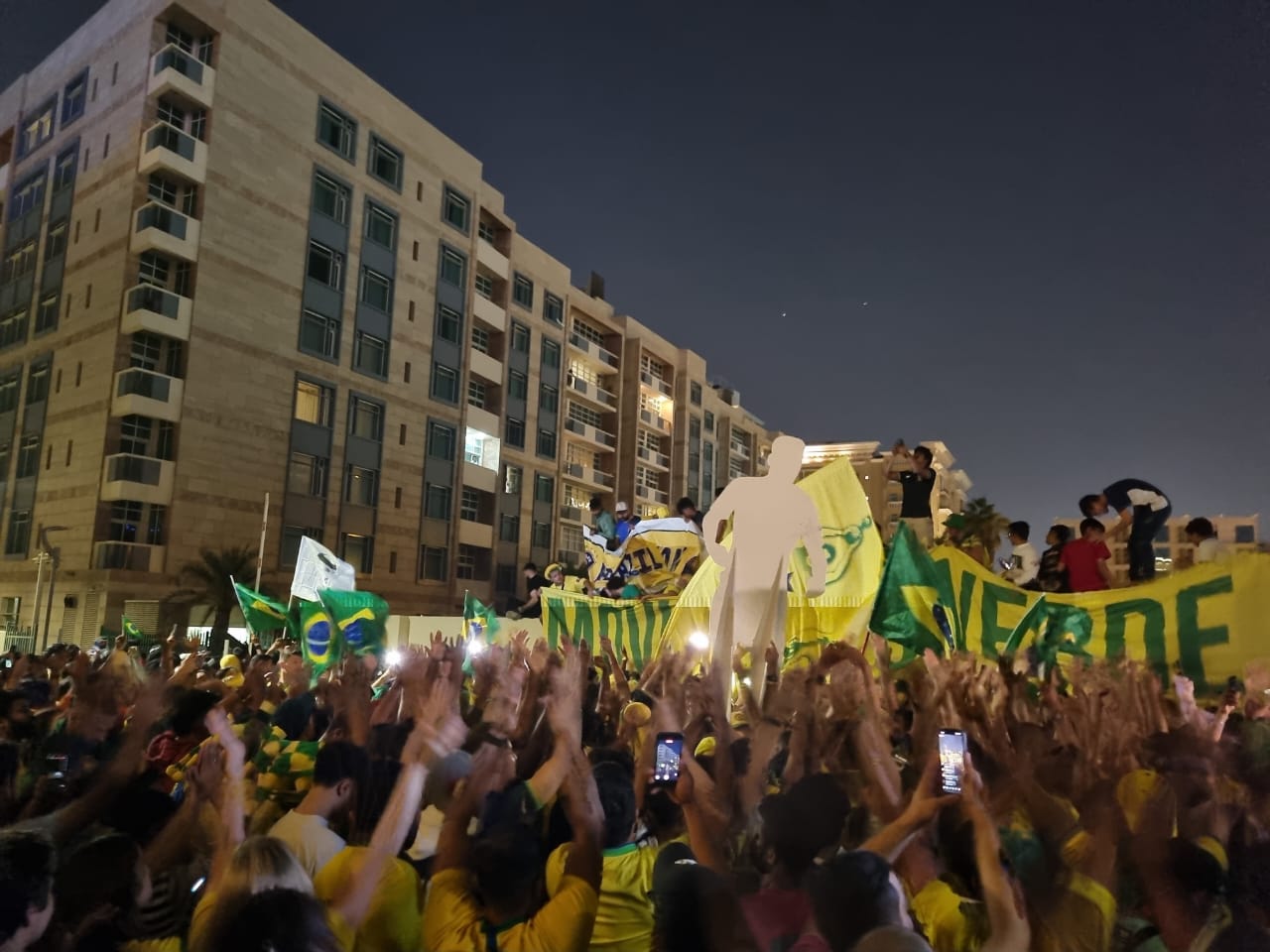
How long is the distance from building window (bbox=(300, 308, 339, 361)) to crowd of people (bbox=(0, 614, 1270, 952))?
32.0m

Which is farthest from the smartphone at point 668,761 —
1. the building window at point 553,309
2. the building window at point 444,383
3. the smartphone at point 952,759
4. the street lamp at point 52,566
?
the building window at point 553,309

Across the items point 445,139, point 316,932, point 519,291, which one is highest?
point 445,139

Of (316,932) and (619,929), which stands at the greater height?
(316,932)

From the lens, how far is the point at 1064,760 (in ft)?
13.0

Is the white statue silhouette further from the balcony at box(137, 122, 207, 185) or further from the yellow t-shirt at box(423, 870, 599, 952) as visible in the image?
the balcony at box(137, 122, 207, 185)

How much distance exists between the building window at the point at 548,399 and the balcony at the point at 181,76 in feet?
73.7

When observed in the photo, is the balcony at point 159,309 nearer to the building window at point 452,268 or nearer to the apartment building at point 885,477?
the building window at point 452,268

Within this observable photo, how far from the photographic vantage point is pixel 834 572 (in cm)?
1059

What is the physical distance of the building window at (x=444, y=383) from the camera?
41562 mm

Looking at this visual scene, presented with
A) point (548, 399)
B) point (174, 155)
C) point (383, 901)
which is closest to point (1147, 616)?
point (383, 901)

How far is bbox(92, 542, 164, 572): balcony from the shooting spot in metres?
28.8

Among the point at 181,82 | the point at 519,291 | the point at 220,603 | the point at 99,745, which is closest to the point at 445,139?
the point at 519,291

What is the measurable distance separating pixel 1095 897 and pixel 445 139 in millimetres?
43846

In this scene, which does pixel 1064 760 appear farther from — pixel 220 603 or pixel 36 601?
pixel 36 601
